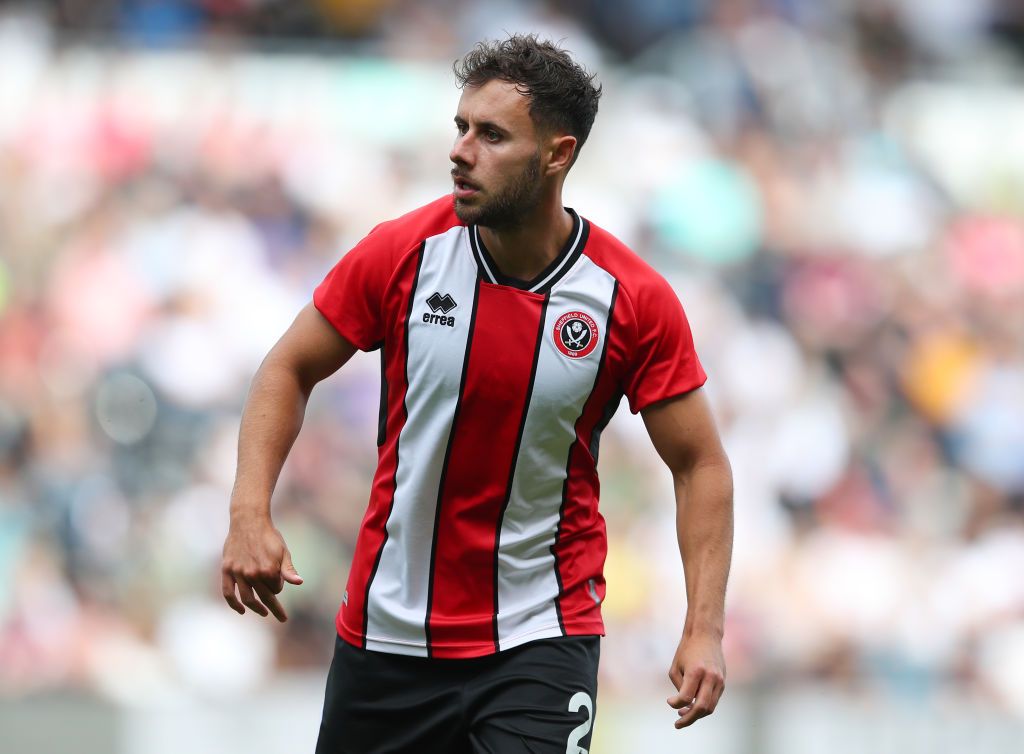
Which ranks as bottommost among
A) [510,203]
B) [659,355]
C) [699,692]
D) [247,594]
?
[699,692]

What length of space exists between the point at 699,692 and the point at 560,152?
1.39 m

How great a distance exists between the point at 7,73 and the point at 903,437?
20.3 ft

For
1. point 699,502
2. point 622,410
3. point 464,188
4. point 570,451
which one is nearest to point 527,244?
point 464,188

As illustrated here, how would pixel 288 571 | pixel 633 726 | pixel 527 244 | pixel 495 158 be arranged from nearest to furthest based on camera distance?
pixel 288 571 < pixel 495 158 < pixel 527 244 < pixel 633 726

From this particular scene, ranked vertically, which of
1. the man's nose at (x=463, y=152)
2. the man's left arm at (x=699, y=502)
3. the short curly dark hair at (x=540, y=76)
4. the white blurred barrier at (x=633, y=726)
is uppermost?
the short curly dark hair at (x=540, y=76)

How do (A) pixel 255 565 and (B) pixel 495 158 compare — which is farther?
(B) pixel 495 158

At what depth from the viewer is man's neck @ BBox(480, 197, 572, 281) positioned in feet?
13.3

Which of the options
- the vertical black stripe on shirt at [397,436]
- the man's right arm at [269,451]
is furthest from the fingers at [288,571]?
the vertical black stripe on shirt at [397,436]

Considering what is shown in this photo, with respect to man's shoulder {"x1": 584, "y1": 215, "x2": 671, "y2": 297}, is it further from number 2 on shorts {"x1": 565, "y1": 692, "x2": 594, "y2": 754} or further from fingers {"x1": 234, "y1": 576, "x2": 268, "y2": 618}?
fingers {"x1": 234, "y1": 576, "x2": 268, "y2": 618}

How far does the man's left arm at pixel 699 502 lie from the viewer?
3.96 m

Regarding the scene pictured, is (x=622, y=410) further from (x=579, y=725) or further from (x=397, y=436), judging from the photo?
(x=579, y=725)

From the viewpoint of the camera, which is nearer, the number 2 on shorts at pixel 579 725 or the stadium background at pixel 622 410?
the number 2 on shorts at pixel 579 725

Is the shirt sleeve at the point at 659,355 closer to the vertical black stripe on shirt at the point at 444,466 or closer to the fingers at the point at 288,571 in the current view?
the vertical black stripe on shirt at the point at 444,466

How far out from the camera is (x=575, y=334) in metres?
4.00
